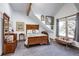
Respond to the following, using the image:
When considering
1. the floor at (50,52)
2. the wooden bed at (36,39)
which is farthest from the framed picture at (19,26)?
the floor at (50,52)

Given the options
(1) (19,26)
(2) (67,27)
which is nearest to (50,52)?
(2) (67,27)

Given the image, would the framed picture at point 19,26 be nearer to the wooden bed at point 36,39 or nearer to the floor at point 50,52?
the wooden bed at point 36,39

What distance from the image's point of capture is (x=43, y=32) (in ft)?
18.1

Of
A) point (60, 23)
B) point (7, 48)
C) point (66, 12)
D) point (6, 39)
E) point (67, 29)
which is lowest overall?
point (7, 48)

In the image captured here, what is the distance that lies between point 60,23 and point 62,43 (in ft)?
3.16

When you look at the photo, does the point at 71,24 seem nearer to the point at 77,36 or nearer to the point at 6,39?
the point at 77,36

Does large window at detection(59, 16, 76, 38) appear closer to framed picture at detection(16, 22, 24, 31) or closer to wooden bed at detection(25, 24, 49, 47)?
wooden bed at detection(25, 24, 49, 47)

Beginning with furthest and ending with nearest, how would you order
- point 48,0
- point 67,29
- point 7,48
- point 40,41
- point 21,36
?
1. point 21,36
2. point 40,41
3. point 67,29
4. point 7,48
5. point 48,0

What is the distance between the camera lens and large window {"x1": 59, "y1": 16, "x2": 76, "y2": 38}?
3.78 meters

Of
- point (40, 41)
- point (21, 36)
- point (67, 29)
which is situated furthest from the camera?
point (21, 36)

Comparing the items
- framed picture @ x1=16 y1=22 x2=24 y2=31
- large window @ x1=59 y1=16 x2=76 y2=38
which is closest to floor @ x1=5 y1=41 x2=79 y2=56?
large window @ x1=59 y1=16 x2=76 y2=38

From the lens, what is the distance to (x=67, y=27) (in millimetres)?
3719

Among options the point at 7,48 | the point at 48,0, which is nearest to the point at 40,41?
the point at 7,48

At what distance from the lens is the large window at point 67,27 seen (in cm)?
378
